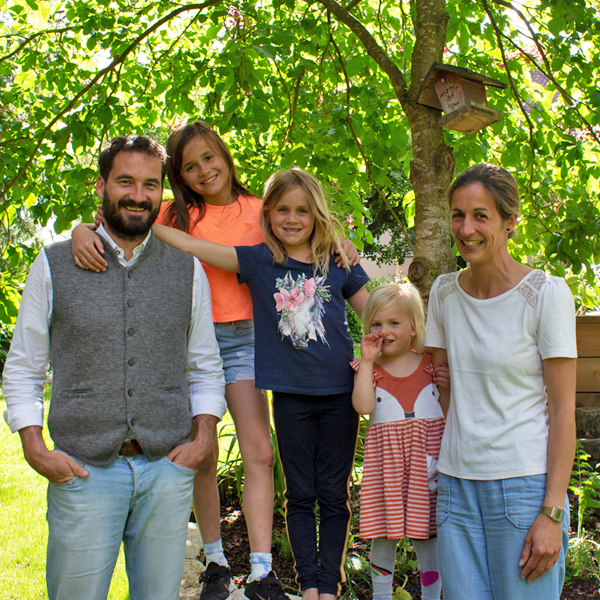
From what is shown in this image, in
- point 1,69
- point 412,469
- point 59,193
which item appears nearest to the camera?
point 412,469

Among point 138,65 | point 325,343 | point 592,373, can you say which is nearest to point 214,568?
point 325,343

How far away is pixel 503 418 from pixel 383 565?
850mm

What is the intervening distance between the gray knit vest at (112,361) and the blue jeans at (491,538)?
0.88 meters

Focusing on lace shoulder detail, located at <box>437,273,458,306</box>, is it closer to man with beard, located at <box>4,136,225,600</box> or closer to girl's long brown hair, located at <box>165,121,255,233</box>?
man with beard, located at <box>4,136,225,600</box>

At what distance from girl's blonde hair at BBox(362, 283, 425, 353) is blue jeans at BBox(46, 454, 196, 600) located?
0.94 m

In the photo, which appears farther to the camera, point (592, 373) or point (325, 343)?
point (592, 373)

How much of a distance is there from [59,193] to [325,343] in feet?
7.47

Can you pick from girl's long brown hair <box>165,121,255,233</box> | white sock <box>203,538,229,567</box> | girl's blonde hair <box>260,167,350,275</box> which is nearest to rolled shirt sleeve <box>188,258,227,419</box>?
girl's blonde hair <box>260,167,350,275</box>

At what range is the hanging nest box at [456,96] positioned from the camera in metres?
2.53

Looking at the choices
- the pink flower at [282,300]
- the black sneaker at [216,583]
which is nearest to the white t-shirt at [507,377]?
the pink flower at [282,300]

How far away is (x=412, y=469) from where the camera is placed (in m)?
2.07

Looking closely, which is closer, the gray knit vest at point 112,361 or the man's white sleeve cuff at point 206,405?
the gray knit vest at point 112,361

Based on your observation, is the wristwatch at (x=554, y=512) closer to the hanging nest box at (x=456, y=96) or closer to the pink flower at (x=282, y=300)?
the pink flower at (x=282, y=300)

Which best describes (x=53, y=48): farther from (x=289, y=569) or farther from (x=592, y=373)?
(x=592, y=373)
